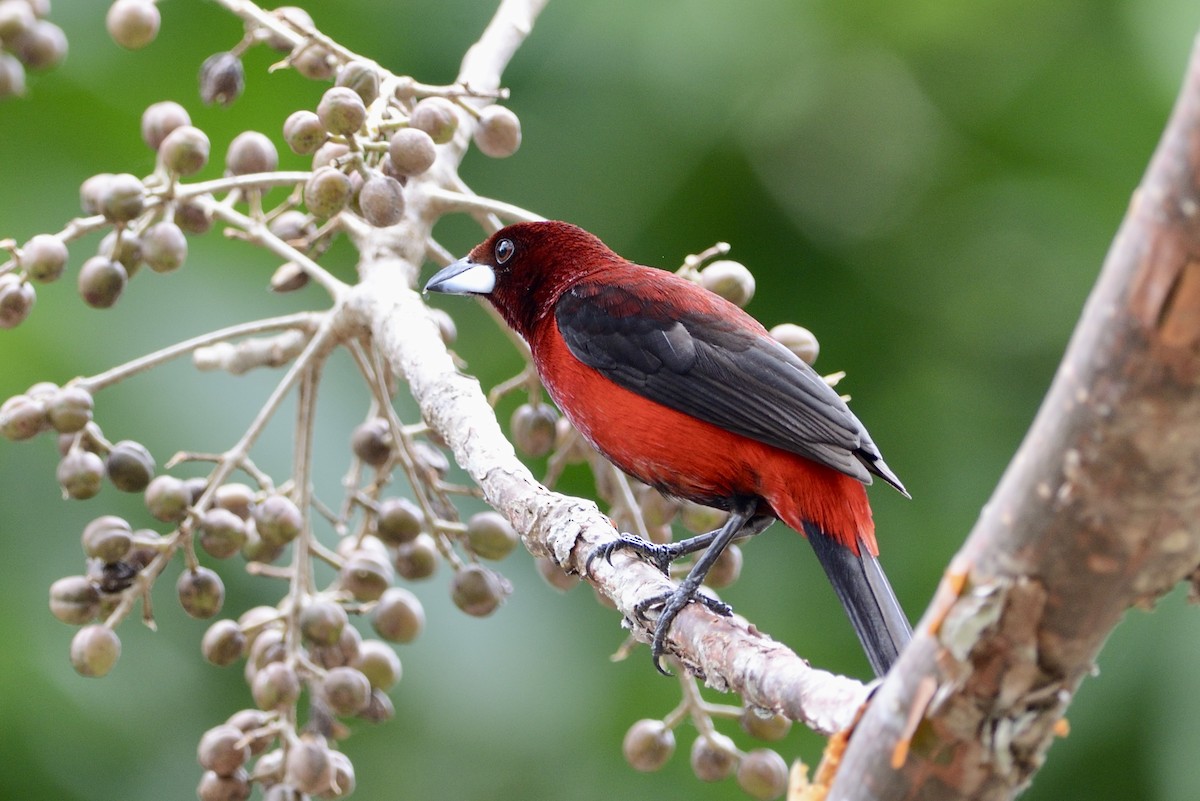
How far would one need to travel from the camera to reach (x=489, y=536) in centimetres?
208

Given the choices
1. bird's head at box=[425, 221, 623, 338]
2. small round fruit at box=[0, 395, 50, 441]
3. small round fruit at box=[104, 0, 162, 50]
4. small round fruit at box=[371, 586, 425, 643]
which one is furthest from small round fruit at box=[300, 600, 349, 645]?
bird's head at box=[425, 221, 623, 338]

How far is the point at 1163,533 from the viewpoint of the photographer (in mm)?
850

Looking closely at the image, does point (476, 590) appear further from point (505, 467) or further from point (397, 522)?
point (505, 467)

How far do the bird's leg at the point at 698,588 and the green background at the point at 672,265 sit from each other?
1086 mm

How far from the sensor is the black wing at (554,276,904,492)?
7.26 ft

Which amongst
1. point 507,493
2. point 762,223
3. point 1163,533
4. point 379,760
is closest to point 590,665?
point 379,760

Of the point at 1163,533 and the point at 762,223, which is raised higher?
the point at 1163,533

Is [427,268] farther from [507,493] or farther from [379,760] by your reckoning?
[507,493]

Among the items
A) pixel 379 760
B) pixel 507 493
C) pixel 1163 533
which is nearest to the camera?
pixel 1163 533

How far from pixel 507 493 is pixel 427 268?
6.84 feet

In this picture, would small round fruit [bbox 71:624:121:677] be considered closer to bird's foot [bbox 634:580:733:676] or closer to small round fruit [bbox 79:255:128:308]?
small round fruit [bbox 79:255:128:308]

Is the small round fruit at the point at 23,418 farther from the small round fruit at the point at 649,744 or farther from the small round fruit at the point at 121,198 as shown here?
the small round fruit at the point at 649,744

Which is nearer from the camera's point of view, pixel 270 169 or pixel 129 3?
pixel 129 3

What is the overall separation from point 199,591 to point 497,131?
3.02 ft
